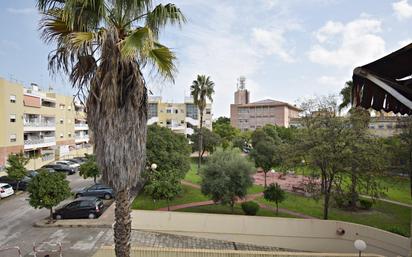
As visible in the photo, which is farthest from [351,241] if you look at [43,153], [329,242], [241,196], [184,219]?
[43,153]

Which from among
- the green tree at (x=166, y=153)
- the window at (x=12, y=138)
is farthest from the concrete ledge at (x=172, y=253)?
the window at (x=12, y=138)

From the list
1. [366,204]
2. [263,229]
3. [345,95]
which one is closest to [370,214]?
[366,204]

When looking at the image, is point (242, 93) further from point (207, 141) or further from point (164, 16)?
point (164, 16)

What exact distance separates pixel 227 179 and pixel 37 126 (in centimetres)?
3148

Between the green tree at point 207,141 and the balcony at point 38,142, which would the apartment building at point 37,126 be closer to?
the balcony at point 38,142

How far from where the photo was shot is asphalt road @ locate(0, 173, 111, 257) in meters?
12.9

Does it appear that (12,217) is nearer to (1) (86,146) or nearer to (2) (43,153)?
(2) (43,153)

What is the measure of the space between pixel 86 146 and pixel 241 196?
42612mm

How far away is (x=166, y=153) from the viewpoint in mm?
22844

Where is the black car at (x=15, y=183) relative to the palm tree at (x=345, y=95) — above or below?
below

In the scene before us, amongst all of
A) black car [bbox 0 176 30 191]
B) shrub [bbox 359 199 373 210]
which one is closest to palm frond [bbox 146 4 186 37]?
shrub [bbox 359 199 373 210]

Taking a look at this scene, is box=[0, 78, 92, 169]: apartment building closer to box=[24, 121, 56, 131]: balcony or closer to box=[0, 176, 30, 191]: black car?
→ box=[24, 121, 56, 131]: balcony

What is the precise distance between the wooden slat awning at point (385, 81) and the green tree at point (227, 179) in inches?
443

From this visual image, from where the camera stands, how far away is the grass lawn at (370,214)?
55.5 ft
